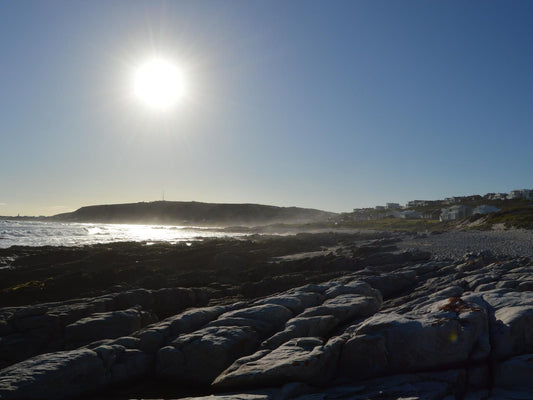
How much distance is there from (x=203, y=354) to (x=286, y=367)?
287cm

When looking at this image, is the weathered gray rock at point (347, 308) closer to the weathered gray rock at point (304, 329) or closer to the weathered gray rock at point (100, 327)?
the weathered gray rock at point (304, 329)

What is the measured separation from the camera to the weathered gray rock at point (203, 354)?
9.71 m

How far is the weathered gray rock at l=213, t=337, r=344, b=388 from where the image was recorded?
817 cm

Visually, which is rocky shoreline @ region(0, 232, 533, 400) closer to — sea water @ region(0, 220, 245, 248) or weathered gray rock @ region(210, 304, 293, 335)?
weathered gray rock @ region(210, 304, 293, 335)

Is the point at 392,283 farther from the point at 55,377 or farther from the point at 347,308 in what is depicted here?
the point at 55,377

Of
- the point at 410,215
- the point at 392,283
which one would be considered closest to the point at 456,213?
the point at 410,215

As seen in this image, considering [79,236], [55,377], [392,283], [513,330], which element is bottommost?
[55,377]

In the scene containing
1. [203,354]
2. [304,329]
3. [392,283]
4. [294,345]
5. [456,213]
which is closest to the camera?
[294,345]

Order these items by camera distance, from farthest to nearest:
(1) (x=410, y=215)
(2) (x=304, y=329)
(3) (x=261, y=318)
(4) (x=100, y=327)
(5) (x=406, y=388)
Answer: (1) (x=410, y=215) → (4) (x=100, y=327) → (3) (x=261, y=318) → (2) (x=304, y=329) → (5) (x=406, y=388)

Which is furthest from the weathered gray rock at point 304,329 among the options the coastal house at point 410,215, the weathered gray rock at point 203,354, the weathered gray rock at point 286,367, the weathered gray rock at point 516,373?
the coastal house at point 410,215

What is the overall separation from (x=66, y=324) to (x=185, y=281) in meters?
10.6

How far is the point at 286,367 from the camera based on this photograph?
823 centimetres

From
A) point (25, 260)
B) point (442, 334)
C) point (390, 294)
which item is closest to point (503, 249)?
point (390, 294)

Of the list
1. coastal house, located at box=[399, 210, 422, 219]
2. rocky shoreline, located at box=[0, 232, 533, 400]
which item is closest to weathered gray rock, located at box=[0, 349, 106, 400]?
rocky shoreline, located at box=[0, 232, 533, 400]
